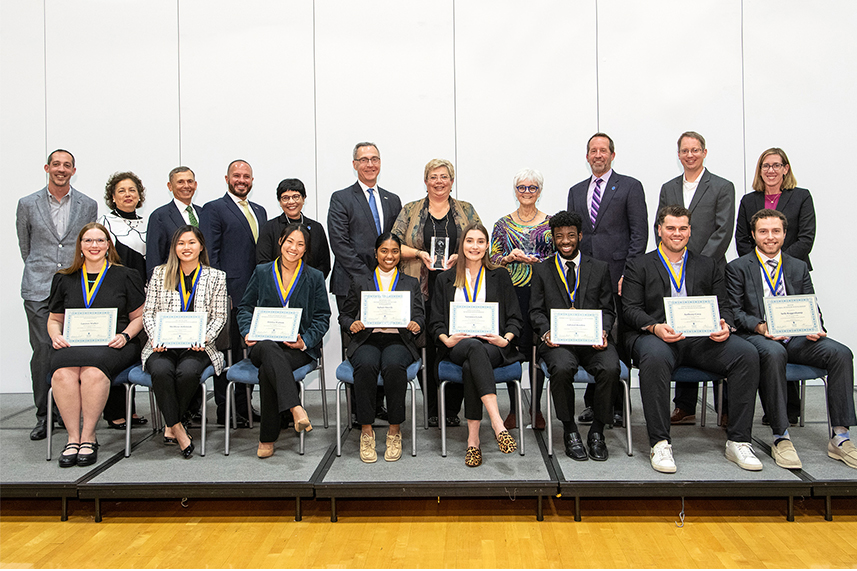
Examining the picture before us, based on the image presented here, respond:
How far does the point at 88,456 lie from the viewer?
3.40m

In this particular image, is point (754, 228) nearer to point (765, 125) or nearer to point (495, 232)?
point (495, 232)

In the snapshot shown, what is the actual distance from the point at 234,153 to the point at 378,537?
402 centimetres

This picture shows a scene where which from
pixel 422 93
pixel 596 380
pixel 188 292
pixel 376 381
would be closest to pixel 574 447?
pixel 596 380

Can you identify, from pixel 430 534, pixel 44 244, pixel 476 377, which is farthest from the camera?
pixel 44 244

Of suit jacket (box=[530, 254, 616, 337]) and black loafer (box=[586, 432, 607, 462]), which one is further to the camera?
suit jacket (box=[530, 254, 616, 337])

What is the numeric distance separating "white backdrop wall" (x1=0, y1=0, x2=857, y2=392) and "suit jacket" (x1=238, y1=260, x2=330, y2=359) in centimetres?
192

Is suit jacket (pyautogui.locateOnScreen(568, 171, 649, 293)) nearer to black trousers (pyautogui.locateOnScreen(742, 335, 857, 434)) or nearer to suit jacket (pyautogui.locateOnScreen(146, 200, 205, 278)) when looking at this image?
black trousers (pyautogui.locateOnScreen(742, 335, 857, 434))

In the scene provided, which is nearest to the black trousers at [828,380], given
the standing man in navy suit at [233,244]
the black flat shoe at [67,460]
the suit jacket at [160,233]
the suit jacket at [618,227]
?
the suit jacket at [618,227]

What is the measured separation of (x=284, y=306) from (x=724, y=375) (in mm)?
2644

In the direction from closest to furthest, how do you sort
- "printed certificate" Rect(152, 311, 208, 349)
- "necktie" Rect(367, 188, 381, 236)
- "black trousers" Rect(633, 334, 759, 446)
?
"black trousers" Rect(633, 334, 759, 446), "printed certificate" Rect(152, 311, 208, 349), "necktie" Rect(367, 188, 381, 236)

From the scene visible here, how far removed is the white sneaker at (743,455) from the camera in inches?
123

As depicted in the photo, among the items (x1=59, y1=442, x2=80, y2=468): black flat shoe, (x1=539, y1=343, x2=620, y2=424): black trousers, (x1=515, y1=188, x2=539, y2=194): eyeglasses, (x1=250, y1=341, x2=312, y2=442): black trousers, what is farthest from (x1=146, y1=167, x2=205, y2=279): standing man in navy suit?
(x1=539, y1=343, x2=620, y2=424): black trousers

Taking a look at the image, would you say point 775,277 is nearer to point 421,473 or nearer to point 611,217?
point 611,217

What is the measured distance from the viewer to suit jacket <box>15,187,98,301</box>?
4.12 metres
